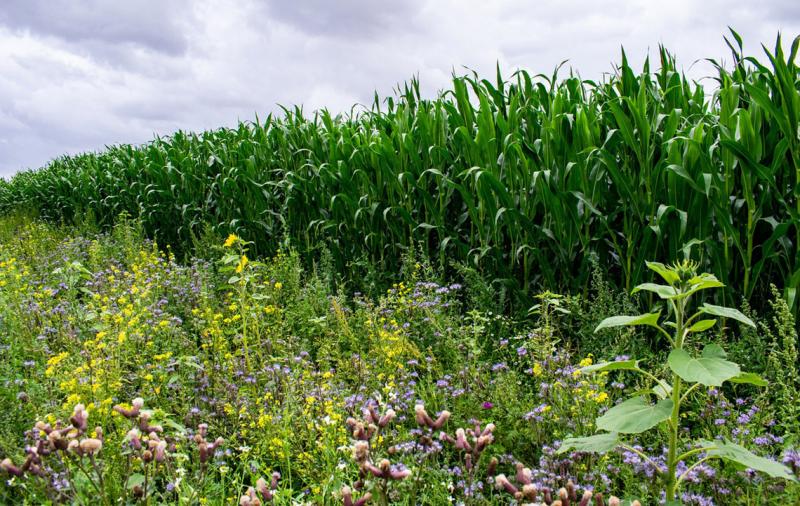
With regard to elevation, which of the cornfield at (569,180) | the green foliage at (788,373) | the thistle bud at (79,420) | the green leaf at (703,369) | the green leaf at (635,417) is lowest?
the green foliage at (788,373)

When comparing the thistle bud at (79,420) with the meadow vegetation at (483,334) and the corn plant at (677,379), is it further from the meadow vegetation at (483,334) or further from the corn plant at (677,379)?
the corn plant at (677,379)

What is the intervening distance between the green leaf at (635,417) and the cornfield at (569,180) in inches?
105

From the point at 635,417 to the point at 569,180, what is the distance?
3.31 metres

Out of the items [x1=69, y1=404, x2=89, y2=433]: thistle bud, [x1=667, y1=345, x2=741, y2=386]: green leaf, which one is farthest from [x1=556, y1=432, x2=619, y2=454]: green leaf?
[x1=69, y1=404, x2=89, y2=433]: thistle bud

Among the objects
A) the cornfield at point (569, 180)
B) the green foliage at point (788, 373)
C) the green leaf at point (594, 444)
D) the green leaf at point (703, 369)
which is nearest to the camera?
the green leaf at point (703, 369)

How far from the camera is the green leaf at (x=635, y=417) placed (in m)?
1.47

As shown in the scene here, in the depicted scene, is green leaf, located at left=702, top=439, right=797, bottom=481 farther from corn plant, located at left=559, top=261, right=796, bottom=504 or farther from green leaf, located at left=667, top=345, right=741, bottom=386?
green leaf, located at left=667, top=345, right=741, bottom=386

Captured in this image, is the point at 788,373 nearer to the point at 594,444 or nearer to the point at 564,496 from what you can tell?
the point at 594,444

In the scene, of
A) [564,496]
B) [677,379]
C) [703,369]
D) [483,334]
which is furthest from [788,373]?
[483,334]

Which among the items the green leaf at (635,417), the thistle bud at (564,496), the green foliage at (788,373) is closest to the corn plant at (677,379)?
the green leaf at (635,417)

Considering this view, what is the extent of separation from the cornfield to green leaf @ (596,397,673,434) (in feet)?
8.77

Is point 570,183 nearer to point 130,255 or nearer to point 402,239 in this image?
point 402,239

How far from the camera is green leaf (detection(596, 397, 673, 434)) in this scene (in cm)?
147

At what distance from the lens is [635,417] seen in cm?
154
